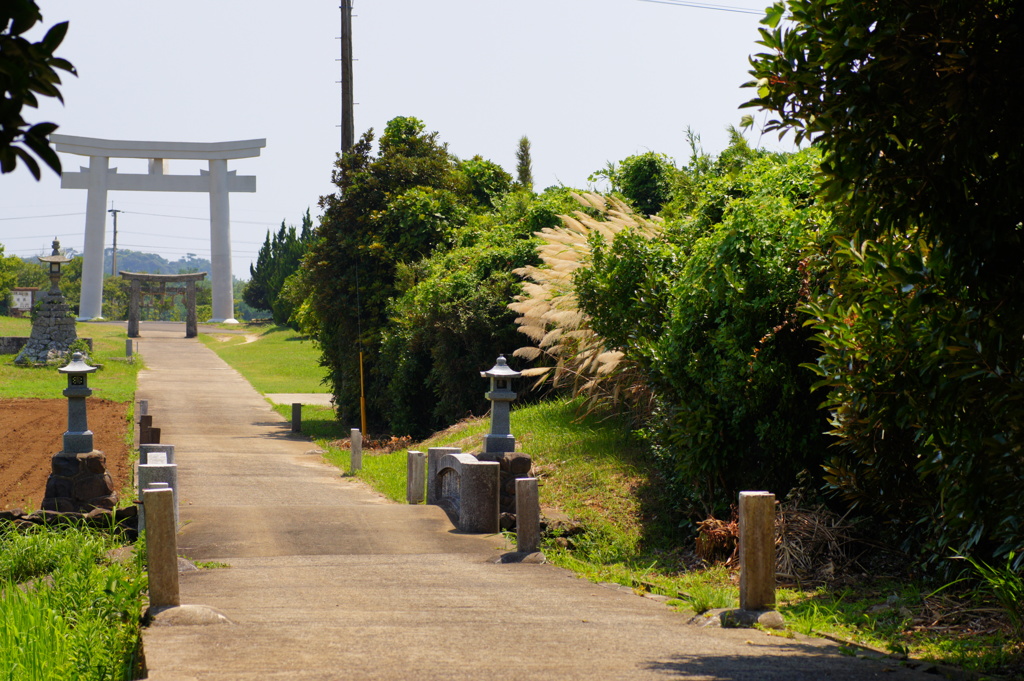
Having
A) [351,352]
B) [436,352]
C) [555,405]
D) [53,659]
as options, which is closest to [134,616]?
[53,659]

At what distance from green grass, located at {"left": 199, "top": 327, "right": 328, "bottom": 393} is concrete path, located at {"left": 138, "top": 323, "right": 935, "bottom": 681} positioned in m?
22.7

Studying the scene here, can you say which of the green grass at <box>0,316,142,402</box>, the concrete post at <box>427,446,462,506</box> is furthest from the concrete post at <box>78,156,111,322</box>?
the concrete post at <box>427,446,462,506</box>

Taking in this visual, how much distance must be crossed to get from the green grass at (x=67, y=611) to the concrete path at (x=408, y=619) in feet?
1.07

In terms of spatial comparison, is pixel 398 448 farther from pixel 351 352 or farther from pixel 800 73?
pixel 800 73

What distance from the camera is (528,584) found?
832cm

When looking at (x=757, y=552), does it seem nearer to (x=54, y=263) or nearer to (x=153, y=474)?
(x=153, y=474)

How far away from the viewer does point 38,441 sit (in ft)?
69.4

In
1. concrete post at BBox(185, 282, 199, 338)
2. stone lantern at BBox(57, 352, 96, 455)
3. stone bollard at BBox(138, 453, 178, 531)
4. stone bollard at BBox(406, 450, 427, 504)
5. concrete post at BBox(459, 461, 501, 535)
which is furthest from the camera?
concrete post at BBox(185, 282, 199, 338)

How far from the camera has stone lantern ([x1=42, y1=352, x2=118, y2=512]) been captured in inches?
491

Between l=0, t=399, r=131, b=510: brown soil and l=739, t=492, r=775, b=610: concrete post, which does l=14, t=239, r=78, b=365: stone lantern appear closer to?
l=0, t=399, r=131, b=510: brown soil

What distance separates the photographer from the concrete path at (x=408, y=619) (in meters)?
5.15

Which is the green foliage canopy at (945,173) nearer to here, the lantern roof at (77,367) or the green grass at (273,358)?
the lantern roof at (77,367)

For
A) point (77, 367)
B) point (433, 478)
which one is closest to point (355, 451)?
point (433, 478)

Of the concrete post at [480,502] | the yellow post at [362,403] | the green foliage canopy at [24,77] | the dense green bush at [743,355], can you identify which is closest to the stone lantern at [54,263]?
the yellow post at [362,403]
